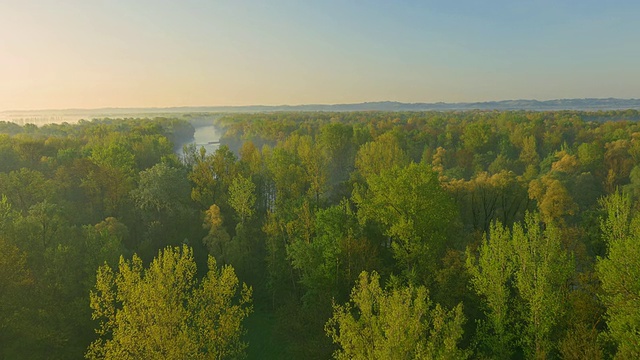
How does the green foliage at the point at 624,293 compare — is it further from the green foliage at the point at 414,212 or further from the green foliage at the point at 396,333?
the green foliage at the point at 414,212

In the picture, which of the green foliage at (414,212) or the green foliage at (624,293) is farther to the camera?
the green foliage at (414,212)

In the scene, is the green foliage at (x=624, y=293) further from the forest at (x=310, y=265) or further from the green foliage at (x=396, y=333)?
the green foliage at (x=396, y=333)

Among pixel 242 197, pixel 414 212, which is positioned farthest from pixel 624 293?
pixel 242 197

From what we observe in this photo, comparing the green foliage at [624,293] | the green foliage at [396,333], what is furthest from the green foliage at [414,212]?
the green foliage at [396,333]

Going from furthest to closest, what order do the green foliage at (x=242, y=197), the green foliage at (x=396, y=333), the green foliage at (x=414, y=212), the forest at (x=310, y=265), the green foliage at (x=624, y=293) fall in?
the green foliage at (x=242, y=197)
the green foliage at (x=414, y=212)
the forest at (x=310, y=265)
the green foliage at (x=624, y=293)
the green foliage at (x=396, y=333)

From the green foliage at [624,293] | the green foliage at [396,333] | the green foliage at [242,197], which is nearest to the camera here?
the green foliage at [396,333]

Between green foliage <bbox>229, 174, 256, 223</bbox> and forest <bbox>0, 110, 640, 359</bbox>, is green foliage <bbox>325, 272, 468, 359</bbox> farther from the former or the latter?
green foliage <bbox>229, 174, 256, 223</bbox>

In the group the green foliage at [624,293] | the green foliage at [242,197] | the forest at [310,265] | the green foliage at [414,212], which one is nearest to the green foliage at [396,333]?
the forest at [310,265]

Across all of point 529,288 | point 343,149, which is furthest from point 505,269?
point 343,149

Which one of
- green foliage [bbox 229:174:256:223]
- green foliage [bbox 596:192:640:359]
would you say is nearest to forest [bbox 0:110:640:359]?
green foliage [bbox 596:192:640:359]
